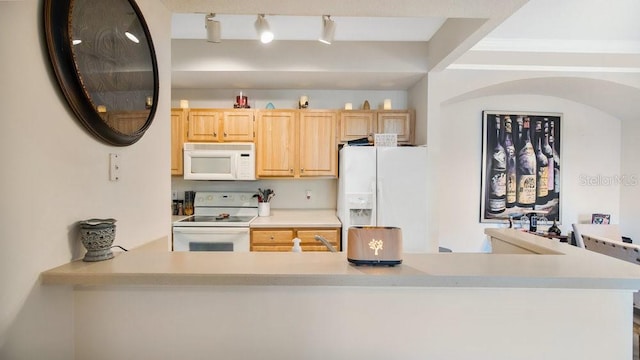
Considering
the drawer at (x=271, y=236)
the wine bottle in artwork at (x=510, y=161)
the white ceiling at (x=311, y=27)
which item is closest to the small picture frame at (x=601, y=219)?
the wine bottle in artwork at (x=510, y=161)

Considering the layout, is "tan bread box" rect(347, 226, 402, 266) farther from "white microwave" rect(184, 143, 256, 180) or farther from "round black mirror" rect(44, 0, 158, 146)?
"white microwave" rect(184, 143, 256, 180)

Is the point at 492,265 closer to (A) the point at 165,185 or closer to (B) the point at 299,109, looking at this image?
(A) the point at 165,185

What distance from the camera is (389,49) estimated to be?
10.1ft

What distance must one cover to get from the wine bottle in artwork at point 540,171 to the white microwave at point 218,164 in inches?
137

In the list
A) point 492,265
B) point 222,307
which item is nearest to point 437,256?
point 492,265

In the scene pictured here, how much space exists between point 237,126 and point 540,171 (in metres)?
3.72

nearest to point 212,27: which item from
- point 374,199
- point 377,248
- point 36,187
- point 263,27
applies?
point 263,27

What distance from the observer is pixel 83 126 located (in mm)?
1103

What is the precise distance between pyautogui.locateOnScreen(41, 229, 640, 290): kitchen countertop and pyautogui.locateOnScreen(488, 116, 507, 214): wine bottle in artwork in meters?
3.04

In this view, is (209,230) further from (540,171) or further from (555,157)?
(555,157)

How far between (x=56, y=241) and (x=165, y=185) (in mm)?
694

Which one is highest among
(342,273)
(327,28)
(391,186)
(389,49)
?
(389,49)

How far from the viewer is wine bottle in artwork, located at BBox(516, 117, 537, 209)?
13.0 ft

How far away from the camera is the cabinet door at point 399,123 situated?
346 centimetres
